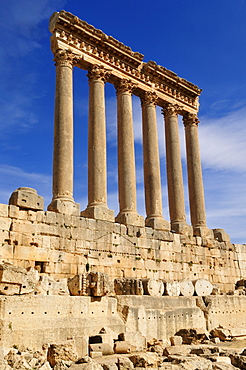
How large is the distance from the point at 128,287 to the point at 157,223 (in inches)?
272

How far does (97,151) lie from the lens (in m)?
20.2

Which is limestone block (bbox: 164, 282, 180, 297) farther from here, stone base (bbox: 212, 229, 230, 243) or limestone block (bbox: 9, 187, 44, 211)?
stone base (bbox: 212, 229, 230, 243)

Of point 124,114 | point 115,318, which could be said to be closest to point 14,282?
point 115,318

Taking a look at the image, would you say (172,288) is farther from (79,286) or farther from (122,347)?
(122,347)

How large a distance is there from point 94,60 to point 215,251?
42.0 ft

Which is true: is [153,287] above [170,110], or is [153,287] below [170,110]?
below

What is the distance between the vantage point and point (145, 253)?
64.5 ft

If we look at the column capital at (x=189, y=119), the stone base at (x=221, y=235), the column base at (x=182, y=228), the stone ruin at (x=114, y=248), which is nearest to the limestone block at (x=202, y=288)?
the stone ruin at (x=114, y=248)

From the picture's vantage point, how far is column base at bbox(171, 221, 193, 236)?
22.9 metres

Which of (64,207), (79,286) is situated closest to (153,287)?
(79,286)

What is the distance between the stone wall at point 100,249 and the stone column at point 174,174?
4.12 ft

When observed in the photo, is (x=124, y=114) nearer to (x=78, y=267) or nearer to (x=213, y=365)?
(x=78, y=267)

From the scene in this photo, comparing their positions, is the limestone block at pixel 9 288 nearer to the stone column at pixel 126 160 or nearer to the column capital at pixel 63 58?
the stone column at pixel 126 160

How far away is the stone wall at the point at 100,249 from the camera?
1546 centimetres
